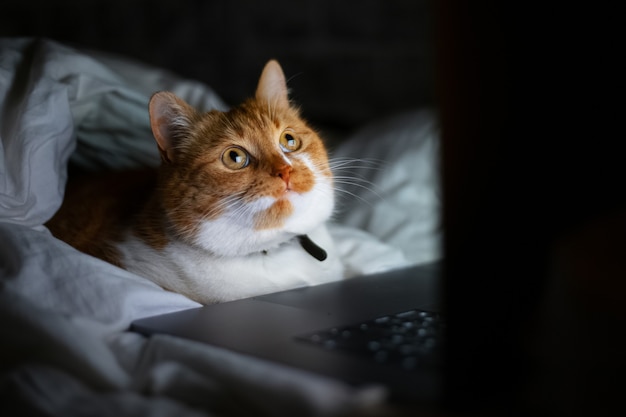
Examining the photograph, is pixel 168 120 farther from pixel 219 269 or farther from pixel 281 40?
pixel 281 40

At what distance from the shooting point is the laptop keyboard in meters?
0.74

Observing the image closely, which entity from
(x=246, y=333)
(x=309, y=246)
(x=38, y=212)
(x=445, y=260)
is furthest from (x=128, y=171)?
(x=445, y=260)

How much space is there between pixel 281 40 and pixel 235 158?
145 centimetres

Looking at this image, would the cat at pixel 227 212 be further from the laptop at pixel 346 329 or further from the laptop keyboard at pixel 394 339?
the laptop keyboard at pixel 394 339

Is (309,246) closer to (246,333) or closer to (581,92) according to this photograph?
(246,333)

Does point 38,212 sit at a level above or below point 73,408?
above

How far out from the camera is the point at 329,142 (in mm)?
2154

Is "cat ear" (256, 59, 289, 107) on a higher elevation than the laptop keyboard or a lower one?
higher

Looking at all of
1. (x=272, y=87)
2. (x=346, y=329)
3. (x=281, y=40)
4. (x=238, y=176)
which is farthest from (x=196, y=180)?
(x=281, y=40)

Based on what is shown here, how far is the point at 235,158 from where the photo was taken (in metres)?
1.24

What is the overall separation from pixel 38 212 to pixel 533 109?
37.5 inches

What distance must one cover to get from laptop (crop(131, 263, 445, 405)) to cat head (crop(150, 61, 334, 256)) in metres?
0.13

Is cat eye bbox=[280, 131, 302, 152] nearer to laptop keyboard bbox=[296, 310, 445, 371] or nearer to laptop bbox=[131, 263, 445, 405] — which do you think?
laptop bbox=[131, 263, 445, 405]

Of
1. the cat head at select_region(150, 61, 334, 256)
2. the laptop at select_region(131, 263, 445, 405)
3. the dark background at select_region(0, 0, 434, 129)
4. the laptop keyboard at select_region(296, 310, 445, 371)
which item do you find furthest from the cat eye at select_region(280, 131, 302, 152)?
the dark background at select_region(0, 0, 434, 129)
